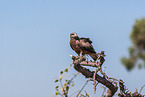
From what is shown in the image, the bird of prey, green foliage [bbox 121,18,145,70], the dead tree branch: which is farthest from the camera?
green foliage [bbox 121,18,145,70]

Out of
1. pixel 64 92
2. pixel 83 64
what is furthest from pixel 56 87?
pixel 83 64

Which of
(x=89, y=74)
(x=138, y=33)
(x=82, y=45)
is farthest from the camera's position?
(x=138, y=33)

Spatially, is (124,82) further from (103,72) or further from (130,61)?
(130,61)

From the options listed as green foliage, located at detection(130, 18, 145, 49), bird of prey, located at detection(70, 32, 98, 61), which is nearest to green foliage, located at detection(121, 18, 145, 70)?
green foliage, located at detection(130, 18, 145, 49)

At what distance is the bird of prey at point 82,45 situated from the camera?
6.02m

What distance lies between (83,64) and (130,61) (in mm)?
22300

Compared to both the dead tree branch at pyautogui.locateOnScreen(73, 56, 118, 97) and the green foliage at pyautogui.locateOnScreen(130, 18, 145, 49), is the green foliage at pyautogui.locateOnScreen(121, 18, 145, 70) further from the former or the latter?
the dead tree branch at pyautogui.locateOnScreen(73, 56, 118, 97)

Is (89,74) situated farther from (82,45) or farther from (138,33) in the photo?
(138,33)

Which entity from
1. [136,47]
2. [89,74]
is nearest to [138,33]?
[136,47]

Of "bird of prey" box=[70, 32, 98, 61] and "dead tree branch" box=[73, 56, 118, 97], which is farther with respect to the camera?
"bird of prey" box=[70, 32, 98, 61]

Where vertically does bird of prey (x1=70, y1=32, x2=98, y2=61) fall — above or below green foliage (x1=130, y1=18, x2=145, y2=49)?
below

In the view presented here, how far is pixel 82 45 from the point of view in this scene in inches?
241

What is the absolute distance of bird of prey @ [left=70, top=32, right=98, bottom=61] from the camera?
6020mm

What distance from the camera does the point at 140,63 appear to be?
26.3m
